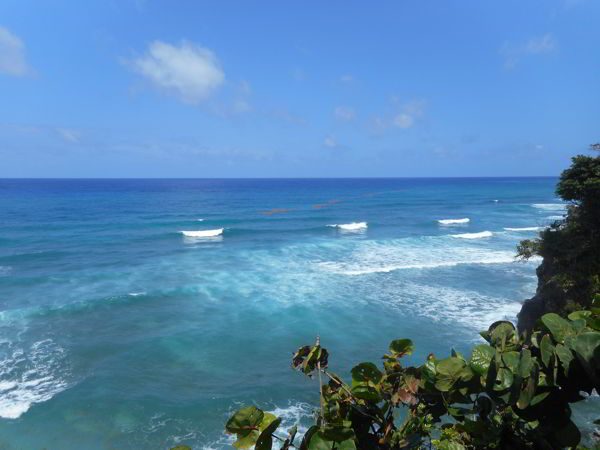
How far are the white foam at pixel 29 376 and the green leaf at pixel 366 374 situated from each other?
12.2m

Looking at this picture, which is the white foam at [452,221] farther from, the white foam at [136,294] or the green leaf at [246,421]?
the green leaf at [246,421]

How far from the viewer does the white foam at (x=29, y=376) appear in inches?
473

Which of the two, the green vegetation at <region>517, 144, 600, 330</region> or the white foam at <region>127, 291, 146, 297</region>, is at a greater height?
the green vegetation at <region>517, 144, 600, 330</region>

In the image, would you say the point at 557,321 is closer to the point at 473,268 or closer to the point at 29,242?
the point at 473,268

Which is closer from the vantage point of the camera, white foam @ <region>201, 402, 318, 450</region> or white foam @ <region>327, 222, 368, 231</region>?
white foam @ <region>201, 402, 318, 450</region>

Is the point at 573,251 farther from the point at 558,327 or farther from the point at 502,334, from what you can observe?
the point at 558,327

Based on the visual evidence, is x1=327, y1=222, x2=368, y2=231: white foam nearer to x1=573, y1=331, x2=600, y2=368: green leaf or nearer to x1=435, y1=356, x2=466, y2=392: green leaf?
x1=435, y1=356, x2=466, y2=392: green leaf

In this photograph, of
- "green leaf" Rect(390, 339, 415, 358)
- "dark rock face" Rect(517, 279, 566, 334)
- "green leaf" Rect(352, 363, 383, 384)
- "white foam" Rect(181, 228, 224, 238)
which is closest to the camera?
"green leaf" Rect(352, 363, 383, 384)

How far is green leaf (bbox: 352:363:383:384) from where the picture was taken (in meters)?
3.04

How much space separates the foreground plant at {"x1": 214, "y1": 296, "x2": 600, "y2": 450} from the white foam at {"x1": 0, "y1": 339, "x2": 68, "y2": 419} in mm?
12150

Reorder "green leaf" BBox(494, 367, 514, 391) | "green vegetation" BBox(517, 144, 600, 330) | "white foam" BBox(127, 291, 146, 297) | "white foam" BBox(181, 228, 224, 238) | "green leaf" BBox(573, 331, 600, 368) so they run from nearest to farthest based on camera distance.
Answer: "green leaf" BBox(573, 331, 600, 368), "green leaf" BBox(494, 367, 514, 391), "green vegetation" BBox(517, 144, 600, 330), "white foam" BBox(127, 291, 146, 297), "white foam" BBox(181, 228, 224, 238)

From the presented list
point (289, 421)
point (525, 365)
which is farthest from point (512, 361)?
point (289, 421)

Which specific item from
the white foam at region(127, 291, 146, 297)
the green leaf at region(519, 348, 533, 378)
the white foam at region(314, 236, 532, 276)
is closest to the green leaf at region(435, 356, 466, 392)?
the green leaf at region(519, 348, 533, 378)

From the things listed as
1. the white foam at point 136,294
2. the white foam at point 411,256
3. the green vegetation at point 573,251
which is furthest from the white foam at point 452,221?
the white foam at point 136,294
